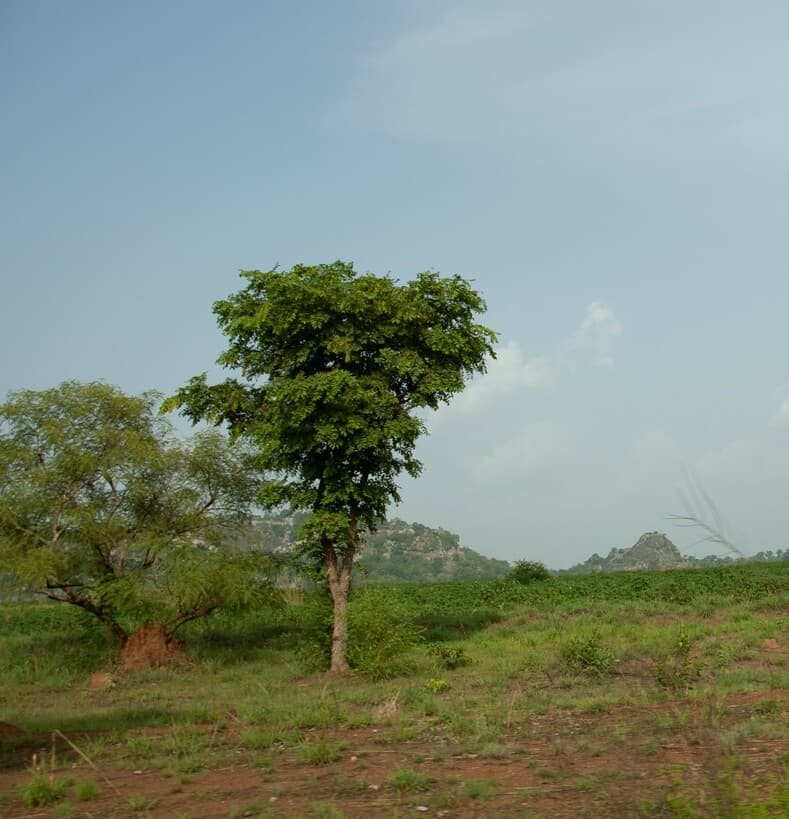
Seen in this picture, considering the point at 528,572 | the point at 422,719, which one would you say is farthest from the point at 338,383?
the point at 528,572

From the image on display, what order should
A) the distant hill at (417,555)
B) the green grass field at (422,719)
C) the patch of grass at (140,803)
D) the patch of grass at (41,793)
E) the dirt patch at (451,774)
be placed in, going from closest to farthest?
the dirt patch at (451,774)
the green grass field at (422,719)
the patch of grass at (140,803)
the patch of grass at (41,793)
the distant hill at (417,555)

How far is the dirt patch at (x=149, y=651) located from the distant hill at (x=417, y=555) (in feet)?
334

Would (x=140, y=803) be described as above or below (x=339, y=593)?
below

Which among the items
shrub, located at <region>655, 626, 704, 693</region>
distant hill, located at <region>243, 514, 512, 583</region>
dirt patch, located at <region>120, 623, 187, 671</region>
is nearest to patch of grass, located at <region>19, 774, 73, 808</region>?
shrub, located at <region>655, 626, 704, 693</region>

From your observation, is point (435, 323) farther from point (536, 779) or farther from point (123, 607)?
point (536, 779)

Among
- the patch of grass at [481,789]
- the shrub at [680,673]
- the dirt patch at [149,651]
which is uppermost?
the shrub at [680,673]

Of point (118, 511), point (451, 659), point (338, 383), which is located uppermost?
point (338, 383)

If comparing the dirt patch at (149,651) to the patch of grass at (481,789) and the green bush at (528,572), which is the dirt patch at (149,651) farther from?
the green bush at (528,572)

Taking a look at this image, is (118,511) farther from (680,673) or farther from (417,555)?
(417,555)

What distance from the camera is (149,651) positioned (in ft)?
81.0

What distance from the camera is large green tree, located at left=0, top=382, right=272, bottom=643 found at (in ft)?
78.0

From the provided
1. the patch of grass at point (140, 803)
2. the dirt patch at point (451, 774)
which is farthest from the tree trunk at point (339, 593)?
the patch of grass at point (140, 803)

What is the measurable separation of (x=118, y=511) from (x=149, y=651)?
14.2 feet

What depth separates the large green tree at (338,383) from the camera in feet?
74.2
